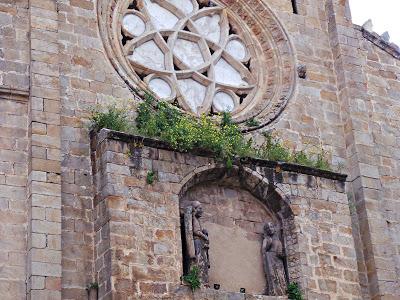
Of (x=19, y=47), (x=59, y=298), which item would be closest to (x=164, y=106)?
(x=19, y=47)

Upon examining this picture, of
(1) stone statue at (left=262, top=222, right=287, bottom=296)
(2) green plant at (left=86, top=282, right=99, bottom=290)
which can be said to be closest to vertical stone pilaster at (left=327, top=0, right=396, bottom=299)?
(1) stone statue at (left=262, top=222, right=287, bottom=296)

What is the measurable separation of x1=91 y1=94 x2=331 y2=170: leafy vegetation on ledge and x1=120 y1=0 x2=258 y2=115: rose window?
2.32ft

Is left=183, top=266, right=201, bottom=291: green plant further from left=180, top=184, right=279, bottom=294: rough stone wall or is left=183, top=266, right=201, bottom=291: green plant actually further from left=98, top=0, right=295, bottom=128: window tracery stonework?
left=98, top=0, right=295, bottom=128: window tracery stonework

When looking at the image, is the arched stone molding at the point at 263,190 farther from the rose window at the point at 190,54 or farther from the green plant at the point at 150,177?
the rose window at the point at 190,54

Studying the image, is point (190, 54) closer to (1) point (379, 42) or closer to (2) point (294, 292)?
(1) point (379, 42)

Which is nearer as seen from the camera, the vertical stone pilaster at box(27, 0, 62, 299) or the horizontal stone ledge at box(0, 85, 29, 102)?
the vertical stone pilaster at box(27, 0, 62, 299)

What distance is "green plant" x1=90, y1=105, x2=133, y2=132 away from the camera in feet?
54.6

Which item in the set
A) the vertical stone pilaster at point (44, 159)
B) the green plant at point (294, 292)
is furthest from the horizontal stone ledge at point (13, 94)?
the green plant at point (294, 292)

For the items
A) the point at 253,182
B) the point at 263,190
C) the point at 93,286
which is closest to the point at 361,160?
the point at 263,190

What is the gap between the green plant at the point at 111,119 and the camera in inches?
655

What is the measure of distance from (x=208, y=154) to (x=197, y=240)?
147cm

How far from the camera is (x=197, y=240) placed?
16391 millimetres

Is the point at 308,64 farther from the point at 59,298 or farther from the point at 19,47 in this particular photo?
the point at 59,298

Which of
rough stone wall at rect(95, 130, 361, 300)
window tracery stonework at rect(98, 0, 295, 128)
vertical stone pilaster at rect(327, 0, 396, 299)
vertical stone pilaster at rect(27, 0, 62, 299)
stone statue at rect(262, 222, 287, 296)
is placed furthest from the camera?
window tracery stonework at rect(98, 0, 295, 128)
